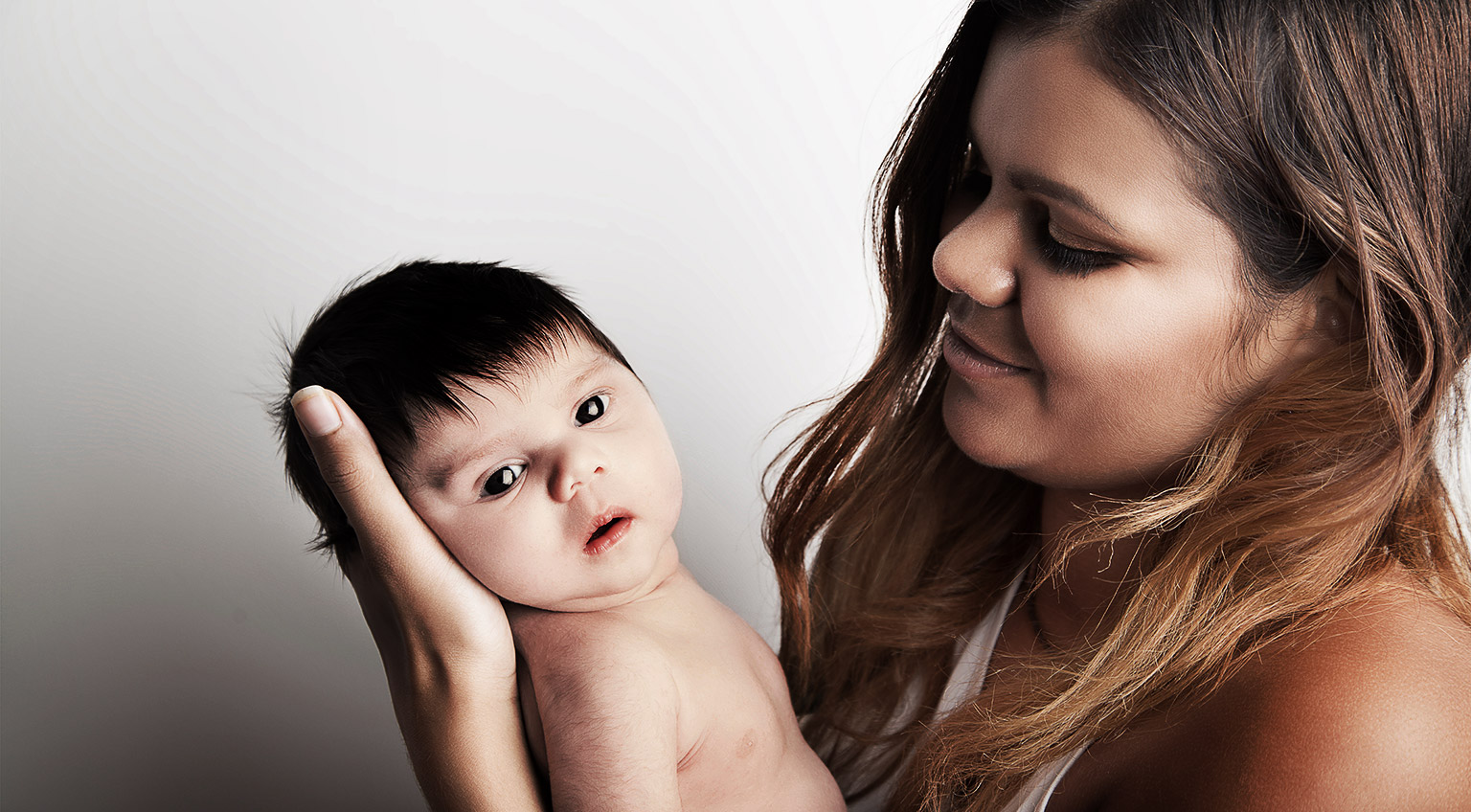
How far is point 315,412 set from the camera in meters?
0.96

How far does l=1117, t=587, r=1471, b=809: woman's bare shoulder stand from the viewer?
834mm

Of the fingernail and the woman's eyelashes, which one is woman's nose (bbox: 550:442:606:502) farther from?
the woman's eyelashes

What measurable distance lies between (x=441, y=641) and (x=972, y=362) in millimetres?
666

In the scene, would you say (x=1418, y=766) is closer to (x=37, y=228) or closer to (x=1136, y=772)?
(x=1136, y=772)

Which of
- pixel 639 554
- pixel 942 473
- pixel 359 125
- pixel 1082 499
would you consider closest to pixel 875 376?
pixel 942 473

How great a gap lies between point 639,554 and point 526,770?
0.87ft

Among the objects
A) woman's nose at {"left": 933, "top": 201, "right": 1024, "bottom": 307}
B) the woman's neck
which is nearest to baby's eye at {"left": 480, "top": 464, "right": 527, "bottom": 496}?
woman's nose at {"left": 933, "top": 201, "right": 1024, "bottom": 307}

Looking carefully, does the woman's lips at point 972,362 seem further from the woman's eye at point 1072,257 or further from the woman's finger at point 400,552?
the woman's finger at point 400,552

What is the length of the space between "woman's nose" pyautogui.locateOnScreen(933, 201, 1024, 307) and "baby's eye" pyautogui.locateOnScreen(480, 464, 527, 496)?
1.64ft

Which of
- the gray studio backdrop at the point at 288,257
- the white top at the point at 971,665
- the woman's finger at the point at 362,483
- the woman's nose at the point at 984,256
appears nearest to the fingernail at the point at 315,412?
the woman's finger at the point at 362,483

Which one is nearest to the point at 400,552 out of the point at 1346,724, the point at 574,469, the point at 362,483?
the point at 362,483

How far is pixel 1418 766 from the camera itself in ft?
2.75

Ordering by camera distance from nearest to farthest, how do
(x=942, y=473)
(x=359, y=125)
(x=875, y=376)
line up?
(x=875, y=376)
(x=942, y=473)
(x=359, y=125)

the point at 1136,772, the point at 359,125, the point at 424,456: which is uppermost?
the point at 359,125
